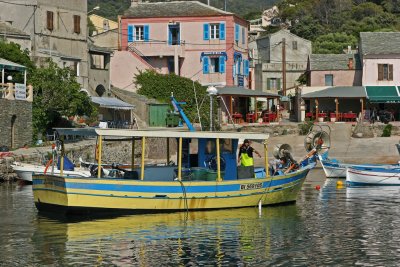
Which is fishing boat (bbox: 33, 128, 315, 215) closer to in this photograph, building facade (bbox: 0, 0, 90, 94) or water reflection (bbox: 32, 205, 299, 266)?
water reflection (bbox: 32, 205, 299, 266)

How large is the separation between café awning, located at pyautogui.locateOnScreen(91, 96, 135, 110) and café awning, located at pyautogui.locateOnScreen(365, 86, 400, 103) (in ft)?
60.5

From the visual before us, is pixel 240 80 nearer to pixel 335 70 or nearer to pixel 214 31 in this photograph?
pixel 214 31

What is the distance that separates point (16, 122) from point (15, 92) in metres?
1.66

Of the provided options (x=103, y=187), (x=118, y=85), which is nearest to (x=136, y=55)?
(x=118, y=85)

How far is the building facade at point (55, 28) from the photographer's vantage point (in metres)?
65.0

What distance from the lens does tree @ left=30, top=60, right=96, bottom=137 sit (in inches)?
2207

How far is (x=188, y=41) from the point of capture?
76438 millimetres

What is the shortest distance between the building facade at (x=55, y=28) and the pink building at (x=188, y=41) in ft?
24.9

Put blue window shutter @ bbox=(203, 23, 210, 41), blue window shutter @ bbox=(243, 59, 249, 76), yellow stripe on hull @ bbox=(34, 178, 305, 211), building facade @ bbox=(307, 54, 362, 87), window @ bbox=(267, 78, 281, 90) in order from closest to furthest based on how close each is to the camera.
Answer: yellow stripe on hull @ bbox=(34, 178, 305, 211)
blue window shutter @ bbox=(203, 23, 210, 41)
building facade @ bbox=(307, 54, 362, 87)
blue window shutter @ bbox=(243, 59, 249, 76)
window @ bbox=(267, 78, 281, 90)

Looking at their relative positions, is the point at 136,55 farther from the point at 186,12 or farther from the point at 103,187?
the point at 103,187

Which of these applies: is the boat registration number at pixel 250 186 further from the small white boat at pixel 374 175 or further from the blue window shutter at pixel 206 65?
the blue window shutter at pixel 206 65

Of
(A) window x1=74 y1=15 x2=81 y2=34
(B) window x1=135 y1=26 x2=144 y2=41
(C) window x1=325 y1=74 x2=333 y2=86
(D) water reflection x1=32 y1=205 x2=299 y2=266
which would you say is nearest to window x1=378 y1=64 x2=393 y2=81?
(C) window x1=325 y1=74 x2=333 y2=86

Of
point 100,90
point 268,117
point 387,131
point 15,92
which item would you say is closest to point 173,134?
point 15,92

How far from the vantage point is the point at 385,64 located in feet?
248
